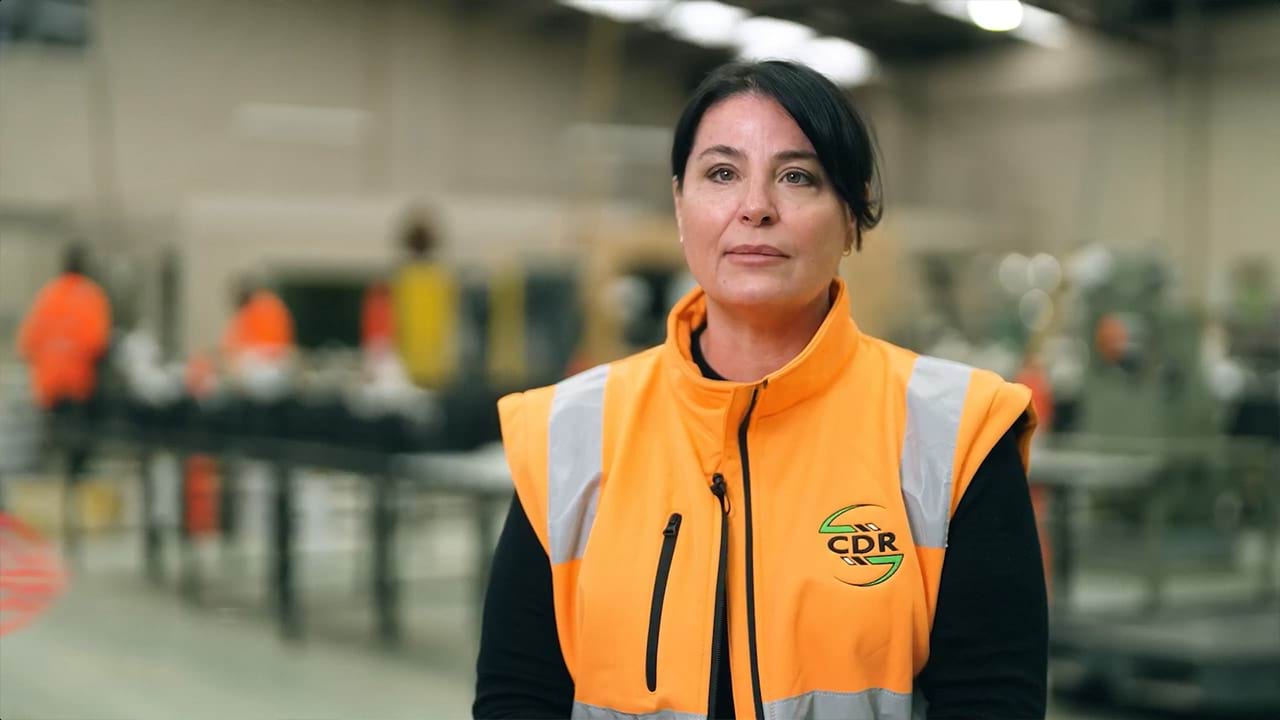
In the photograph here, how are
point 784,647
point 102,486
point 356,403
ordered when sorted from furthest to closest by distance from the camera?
point 356,403 < point 102,486 < point 784,647

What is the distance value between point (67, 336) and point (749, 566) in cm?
254

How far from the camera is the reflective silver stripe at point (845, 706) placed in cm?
114

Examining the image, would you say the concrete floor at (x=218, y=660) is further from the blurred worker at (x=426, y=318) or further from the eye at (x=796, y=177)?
the blurred worker at (x=426, y=318)

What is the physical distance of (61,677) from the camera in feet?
5.43

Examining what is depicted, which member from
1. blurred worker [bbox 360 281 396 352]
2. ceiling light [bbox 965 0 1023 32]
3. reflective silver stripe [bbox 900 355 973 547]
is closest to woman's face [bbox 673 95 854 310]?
reflective silver stripe [bbox 900 355 973 547]

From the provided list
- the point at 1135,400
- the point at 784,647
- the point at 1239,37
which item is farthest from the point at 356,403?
the point at 784,647

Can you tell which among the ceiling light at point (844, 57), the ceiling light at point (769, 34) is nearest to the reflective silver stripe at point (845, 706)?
the ceiling light at point (769, 34)

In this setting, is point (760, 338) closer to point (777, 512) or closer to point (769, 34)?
point (777, 512)

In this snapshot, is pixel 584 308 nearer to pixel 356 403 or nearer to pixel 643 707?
pixel 356 403

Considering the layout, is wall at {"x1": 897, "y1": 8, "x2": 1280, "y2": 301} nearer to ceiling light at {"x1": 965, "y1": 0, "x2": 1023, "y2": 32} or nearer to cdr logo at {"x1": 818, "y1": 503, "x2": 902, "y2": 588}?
ceiling light at {"x1": 965, "y1": 0, "x2": 1023, "y2": 32}

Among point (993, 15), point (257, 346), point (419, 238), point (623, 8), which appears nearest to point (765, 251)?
point (623, 8)

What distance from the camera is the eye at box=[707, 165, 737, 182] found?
1181 mm

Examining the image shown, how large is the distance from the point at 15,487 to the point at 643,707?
1.33 m

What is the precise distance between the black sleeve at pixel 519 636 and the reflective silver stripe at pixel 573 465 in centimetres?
3
